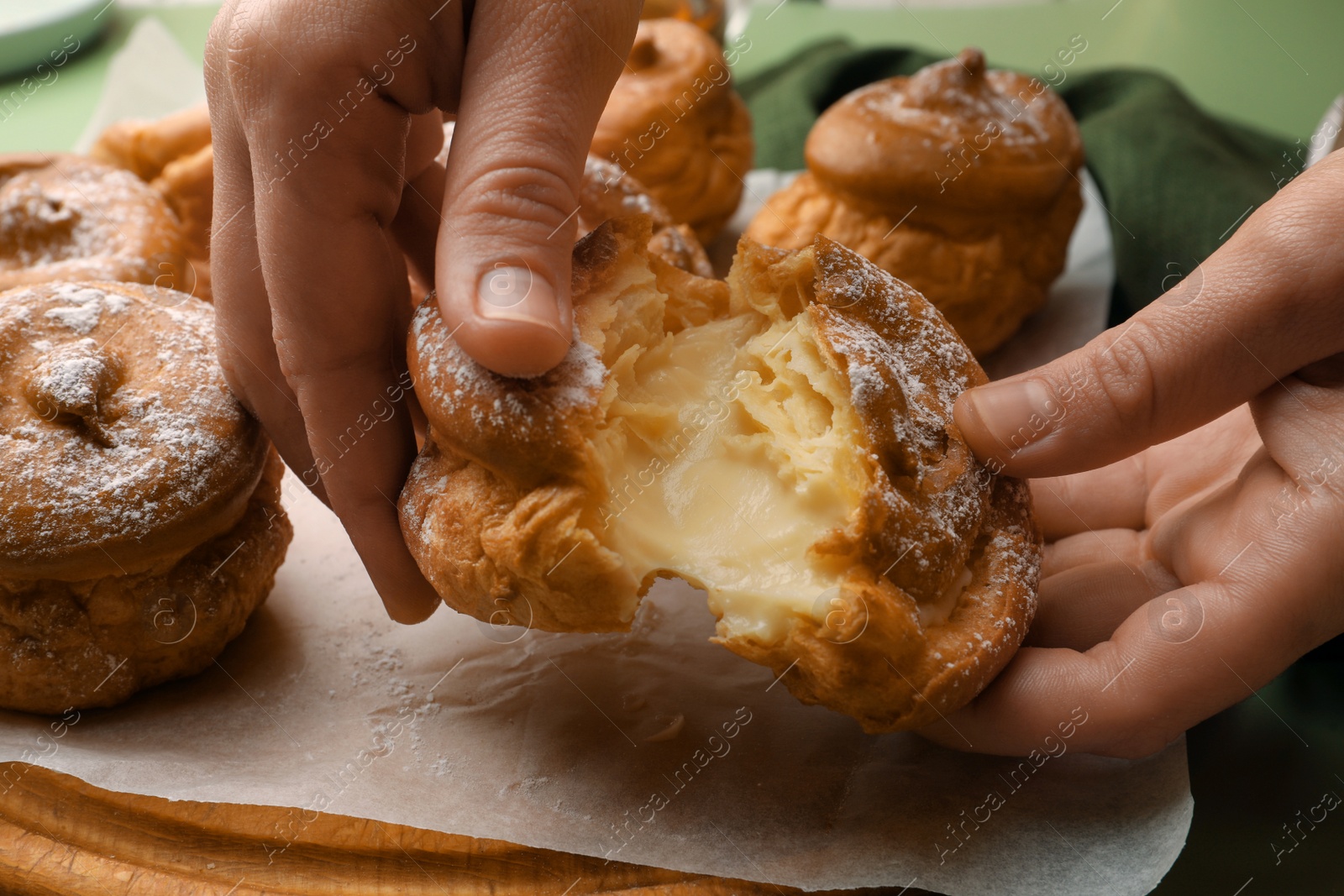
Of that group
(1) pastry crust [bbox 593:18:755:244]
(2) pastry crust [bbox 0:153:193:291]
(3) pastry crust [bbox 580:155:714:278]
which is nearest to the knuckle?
(3) pastry crust [bbox 580:155:714:278]

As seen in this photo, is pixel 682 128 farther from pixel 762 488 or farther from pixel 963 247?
pixel 762 488

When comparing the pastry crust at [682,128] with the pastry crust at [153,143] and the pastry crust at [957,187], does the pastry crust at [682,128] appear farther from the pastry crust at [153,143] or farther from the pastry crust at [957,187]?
the pastry crust at [153,143]

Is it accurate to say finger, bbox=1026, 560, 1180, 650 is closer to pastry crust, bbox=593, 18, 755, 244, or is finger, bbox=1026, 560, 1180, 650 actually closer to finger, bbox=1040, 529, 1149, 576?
finger, bbox=1040, 529, 1149, 576

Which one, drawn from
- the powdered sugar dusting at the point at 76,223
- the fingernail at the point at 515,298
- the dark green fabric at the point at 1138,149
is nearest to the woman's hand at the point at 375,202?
the fingernail at the point at 515,298

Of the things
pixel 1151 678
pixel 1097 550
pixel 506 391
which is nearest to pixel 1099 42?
pixel 1097 550

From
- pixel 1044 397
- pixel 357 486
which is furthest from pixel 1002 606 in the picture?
pixel 357 486

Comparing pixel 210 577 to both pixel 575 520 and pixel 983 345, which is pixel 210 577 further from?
pixel 983 345
